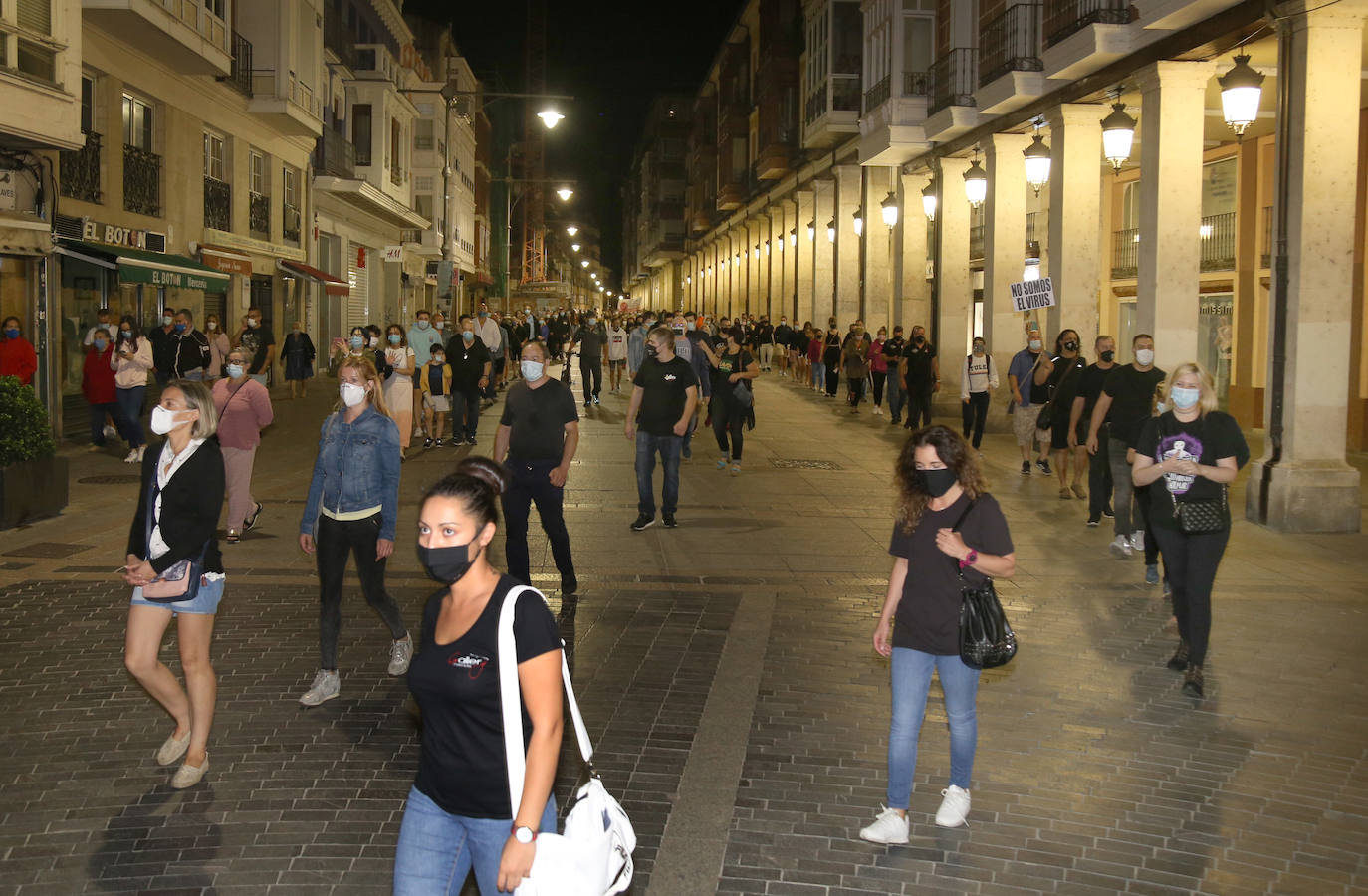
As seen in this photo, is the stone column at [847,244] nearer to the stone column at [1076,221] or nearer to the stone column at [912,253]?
the stone column at [912,253]

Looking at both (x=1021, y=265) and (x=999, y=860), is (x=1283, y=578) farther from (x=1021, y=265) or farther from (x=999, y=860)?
(x=1021, y=265)

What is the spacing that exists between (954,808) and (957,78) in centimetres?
2004

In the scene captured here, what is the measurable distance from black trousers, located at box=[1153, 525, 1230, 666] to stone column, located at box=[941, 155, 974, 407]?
17599 mm

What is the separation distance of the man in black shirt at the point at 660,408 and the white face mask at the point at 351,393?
5.28 meters

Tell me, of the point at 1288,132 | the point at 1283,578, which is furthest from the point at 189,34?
the point at 1283,578

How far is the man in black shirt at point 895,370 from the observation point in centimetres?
2291

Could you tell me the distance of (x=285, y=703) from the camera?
6.41 meters

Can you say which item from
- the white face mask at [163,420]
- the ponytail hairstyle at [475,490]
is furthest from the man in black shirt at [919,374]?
the ponytail hairstyle at [475,490]

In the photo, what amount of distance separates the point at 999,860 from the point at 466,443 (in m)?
14.9

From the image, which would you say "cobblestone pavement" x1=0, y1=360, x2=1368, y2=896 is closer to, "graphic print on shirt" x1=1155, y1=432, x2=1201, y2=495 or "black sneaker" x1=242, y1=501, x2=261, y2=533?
"black sneaker" x1=242, y1=501, x2=261, y2=533

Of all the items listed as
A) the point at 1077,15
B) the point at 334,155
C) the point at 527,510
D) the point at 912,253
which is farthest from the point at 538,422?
the point at 334,155

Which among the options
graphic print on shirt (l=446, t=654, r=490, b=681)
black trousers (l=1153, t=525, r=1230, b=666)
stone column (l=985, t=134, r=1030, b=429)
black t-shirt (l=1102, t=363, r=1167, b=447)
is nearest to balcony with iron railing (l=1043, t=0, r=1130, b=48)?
stone column (l=985, t=134, r=1030, b=429)

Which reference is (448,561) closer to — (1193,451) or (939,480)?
(939,480)

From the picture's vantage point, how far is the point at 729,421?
1633cm
